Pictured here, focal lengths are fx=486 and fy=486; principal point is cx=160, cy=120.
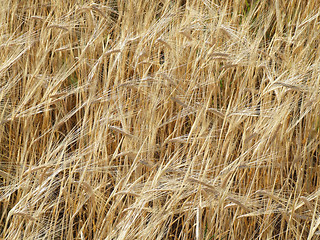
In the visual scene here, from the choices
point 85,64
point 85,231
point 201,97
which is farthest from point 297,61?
point 85,231

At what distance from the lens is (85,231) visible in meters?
1.22

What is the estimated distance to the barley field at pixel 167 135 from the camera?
1.10 m

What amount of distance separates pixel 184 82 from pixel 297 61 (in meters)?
0.31

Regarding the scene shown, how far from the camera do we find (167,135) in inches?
55.1

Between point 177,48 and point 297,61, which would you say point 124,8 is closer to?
point 177,48

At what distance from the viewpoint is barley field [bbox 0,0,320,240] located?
3.62 ft

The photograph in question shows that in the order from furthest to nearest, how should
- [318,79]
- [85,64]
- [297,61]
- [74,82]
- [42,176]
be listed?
[74,82] → [85,64] → [297,61] → [318,79] → [42,176]

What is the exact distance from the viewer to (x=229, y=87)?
57.2 inches

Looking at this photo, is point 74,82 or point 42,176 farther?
point 74,82

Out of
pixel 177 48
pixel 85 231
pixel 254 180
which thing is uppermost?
pixel 177 48

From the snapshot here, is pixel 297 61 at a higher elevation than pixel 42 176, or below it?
higher

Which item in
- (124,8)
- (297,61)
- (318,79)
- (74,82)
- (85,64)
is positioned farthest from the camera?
(124,8)

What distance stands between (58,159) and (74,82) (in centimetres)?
49

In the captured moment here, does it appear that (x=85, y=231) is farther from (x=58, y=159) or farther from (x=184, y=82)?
(x=184, y=82)
